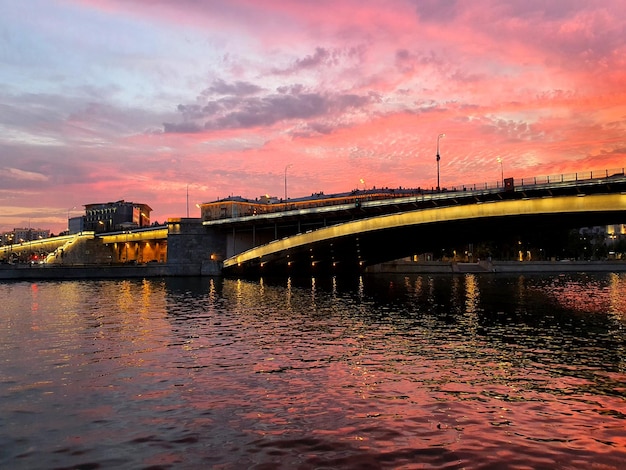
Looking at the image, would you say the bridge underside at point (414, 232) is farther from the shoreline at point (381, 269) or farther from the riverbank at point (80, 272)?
the riverbank at point (80, 272)

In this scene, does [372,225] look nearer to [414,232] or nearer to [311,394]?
[414,232]

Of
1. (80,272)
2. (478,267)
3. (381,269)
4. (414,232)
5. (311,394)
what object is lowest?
(311,394)

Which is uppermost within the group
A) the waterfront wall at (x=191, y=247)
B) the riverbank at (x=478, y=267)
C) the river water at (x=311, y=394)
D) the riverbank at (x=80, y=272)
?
the waterfront wall at (x=191, y=247)

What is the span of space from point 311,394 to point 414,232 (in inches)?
2167

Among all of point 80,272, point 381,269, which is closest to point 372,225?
point 381,269

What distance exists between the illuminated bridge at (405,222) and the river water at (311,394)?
66.0ft

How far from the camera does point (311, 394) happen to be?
15.6 m

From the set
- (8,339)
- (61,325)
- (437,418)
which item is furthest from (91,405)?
(61,325)

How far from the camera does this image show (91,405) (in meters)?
14.5

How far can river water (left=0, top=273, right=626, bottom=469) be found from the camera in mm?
11031

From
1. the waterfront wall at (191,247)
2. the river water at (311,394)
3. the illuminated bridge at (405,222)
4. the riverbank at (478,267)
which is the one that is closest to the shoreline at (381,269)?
the riverbank at (478,267)

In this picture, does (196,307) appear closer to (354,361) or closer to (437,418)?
(354,361)

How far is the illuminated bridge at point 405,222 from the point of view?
5006 cm

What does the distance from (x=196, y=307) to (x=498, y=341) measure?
23.9 m
